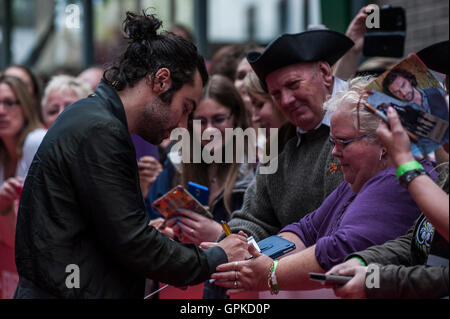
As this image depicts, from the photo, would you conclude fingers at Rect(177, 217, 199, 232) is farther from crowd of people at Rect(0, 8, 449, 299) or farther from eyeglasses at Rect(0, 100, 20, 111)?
eyeglasses at Rect(0, 100, 20, 111)

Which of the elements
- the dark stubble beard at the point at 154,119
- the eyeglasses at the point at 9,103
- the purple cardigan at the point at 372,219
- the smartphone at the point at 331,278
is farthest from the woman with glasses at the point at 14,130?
the smartphone at the point at 331,278

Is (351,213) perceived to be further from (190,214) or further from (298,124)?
(190,214)

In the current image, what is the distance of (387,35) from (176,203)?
180 centimetres

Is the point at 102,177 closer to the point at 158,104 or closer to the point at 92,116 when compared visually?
the point at 92,116

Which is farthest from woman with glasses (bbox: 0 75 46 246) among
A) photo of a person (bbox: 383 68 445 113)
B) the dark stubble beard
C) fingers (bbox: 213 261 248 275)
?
photo of a person (bbox: 383 68 445 113)

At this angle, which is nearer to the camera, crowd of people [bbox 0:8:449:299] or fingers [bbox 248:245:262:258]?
crowd of people [bbox 0:8:449:299]

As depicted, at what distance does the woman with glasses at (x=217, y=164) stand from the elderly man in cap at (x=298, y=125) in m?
0.46

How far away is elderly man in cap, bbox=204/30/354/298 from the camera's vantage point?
3.62 m

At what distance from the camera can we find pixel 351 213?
9.37 ft

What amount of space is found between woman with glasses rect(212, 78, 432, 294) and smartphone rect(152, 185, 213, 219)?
705 mm

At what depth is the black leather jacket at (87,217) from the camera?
8.82 feet

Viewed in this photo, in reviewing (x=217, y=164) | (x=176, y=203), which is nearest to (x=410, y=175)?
(x=176, y=203)

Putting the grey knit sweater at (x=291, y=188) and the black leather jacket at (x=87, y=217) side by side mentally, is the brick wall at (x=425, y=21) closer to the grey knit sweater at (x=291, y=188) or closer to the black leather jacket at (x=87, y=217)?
the grey knit sweater at (x=291, y=188)

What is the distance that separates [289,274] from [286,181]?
89 cm
